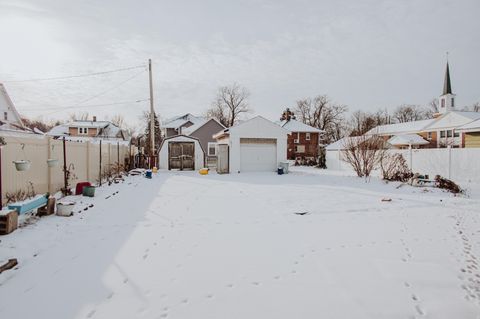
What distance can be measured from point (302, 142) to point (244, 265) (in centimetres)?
3891

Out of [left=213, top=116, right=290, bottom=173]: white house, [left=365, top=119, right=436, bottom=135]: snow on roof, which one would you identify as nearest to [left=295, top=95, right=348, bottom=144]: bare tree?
[left=365, top=119, right=436, bottom=135]: snow on roof

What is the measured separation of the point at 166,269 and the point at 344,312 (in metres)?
2.34

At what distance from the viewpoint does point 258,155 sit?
808 inches

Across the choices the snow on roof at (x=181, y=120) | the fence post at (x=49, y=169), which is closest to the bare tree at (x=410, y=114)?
the snow on roof at (x=181, y=120)

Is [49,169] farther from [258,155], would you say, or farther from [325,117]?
[325,117]

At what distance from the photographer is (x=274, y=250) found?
15.3 feet

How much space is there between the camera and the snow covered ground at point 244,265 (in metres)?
3.01

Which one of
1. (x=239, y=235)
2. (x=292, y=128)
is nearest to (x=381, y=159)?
(x=239, y=235)

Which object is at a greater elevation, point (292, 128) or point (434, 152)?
point (292, 128)

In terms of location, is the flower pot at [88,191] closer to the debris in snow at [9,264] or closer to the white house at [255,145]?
the debris in snow at [9,264]

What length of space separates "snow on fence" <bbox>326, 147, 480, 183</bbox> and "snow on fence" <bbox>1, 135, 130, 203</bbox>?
1640cm

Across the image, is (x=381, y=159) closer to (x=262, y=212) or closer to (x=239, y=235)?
(x=262, y=212)

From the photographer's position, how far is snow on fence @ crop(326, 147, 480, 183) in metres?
13.2

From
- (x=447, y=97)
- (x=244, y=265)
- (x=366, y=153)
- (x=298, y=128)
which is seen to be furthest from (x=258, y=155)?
(x=447, y=97)
